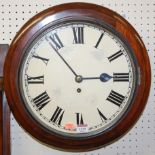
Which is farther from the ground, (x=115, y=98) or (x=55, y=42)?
(x=55, y=42)

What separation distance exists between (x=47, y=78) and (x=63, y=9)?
0.22 m

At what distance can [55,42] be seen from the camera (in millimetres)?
913

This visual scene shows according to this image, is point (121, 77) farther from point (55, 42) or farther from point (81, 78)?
point (55, 42)

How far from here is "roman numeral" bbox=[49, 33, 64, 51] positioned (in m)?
0.91

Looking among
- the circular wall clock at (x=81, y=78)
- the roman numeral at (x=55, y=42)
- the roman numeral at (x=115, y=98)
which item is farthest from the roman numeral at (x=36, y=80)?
the roman numeral at (x=115, y=98)

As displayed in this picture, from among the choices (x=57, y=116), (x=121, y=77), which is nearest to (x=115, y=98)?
(x=121, y=77)

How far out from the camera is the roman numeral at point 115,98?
3.04 feet

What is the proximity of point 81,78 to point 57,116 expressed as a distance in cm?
14

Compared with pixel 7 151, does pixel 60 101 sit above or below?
above

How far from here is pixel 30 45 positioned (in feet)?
2.94

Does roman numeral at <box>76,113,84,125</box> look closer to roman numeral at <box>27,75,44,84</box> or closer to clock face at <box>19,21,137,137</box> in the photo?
clock face at <box>19,21,137,137</box>

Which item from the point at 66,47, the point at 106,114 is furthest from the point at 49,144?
the point at 66,47

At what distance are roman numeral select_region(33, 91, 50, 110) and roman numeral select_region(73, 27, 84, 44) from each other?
190mm

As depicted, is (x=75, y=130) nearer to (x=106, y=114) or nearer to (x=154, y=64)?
(x=106, y=114)
